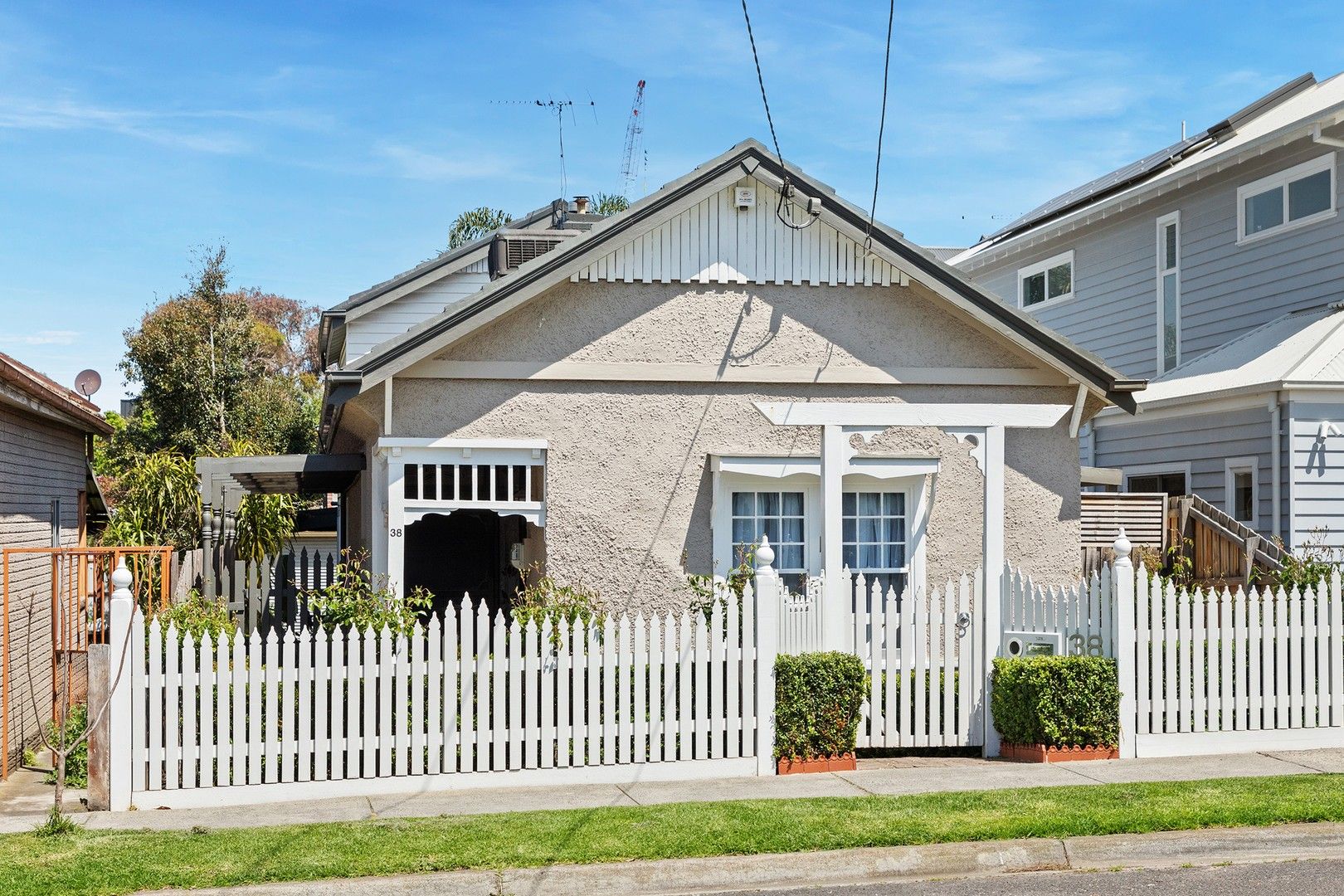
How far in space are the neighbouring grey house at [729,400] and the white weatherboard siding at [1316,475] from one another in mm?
3790

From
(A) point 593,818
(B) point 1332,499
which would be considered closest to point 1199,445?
(B) point 1332,499

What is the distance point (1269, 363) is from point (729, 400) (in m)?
7.83

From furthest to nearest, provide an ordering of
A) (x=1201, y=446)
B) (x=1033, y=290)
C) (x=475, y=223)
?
(x=475, y=223) < (x=1033, y=290) < (x=1201, y=446)

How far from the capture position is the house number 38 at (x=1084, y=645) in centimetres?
1112

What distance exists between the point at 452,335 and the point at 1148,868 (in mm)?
7289

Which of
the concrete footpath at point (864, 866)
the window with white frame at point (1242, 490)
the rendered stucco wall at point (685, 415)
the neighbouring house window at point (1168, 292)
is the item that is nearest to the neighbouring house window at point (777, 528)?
the rendered stucco wall at point (685, 415)

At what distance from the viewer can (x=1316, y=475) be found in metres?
15.6

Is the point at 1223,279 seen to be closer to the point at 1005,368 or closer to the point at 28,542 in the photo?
the point at 1005,368

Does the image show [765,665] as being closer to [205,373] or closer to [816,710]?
[816,710]

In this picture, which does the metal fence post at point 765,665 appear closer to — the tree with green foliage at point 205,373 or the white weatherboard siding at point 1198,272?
the white weatherboard siding at point 1198,272

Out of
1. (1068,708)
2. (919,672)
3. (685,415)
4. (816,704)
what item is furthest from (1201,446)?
(816,704)

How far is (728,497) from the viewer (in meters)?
12.8

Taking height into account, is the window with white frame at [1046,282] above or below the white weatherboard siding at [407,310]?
above

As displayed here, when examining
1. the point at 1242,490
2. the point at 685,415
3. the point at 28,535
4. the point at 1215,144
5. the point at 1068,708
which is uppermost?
the point at 1215,144
